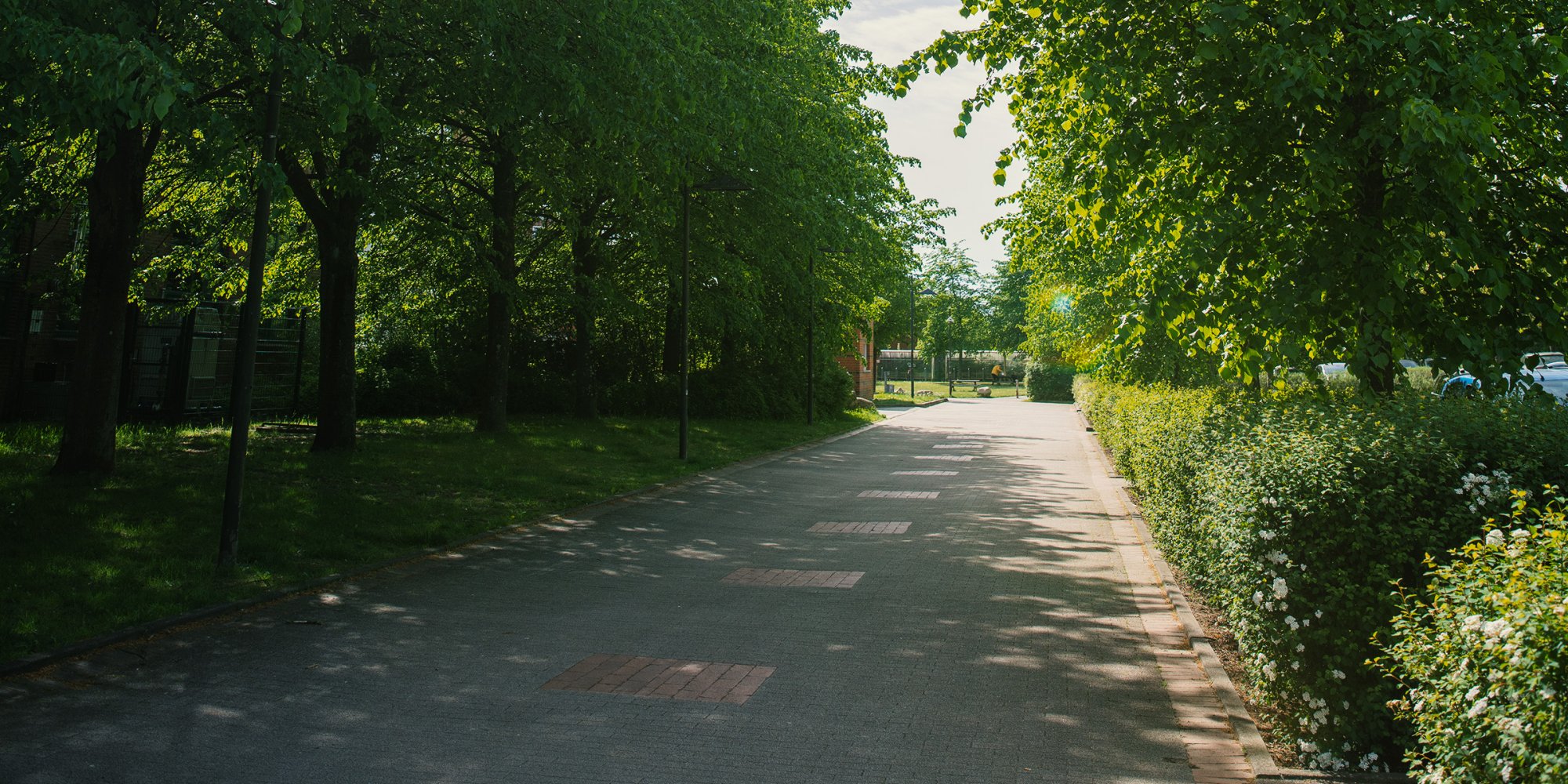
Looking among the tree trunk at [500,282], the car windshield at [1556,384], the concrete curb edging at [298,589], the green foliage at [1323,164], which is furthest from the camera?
the tree trunk at [500,282]

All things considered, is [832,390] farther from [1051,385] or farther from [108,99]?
[1051,385]

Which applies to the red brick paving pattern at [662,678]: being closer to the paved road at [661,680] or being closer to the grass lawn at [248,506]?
the paved road at [661,680]

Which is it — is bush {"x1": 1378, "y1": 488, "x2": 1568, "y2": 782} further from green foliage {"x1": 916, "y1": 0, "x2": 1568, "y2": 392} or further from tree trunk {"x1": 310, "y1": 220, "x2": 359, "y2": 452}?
tree trunk {"x1": 310, "y1": 220, "x2": 359, "y2": 452}

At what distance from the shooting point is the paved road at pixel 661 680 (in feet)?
16.1

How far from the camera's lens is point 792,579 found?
376 inches

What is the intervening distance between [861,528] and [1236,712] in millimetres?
7352

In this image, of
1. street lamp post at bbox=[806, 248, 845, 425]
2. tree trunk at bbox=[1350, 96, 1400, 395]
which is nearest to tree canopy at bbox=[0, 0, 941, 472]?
street lamp post at bbox=[806, 248, 845, 425]

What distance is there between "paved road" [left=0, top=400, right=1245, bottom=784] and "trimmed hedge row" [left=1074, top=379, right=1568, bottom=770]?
56cm

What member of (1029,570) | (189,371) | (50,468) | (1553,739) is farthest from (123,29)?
(189,371)

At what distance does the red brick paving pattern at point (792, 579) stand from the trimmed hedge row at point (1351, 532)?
3.97 metres

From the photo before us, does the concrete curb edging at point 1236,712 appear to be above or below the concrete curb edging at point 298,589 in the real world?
above

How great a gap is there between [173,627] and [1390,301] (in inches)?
322

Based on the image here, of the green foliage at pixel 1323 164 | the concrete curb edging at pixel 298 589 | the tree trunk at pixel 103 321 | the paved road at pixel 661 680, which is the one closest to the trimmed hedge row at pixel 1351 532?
the paved road at pixel 661 680

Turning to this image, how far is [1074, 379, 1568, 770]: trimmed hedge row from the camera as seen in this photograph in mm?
4676
